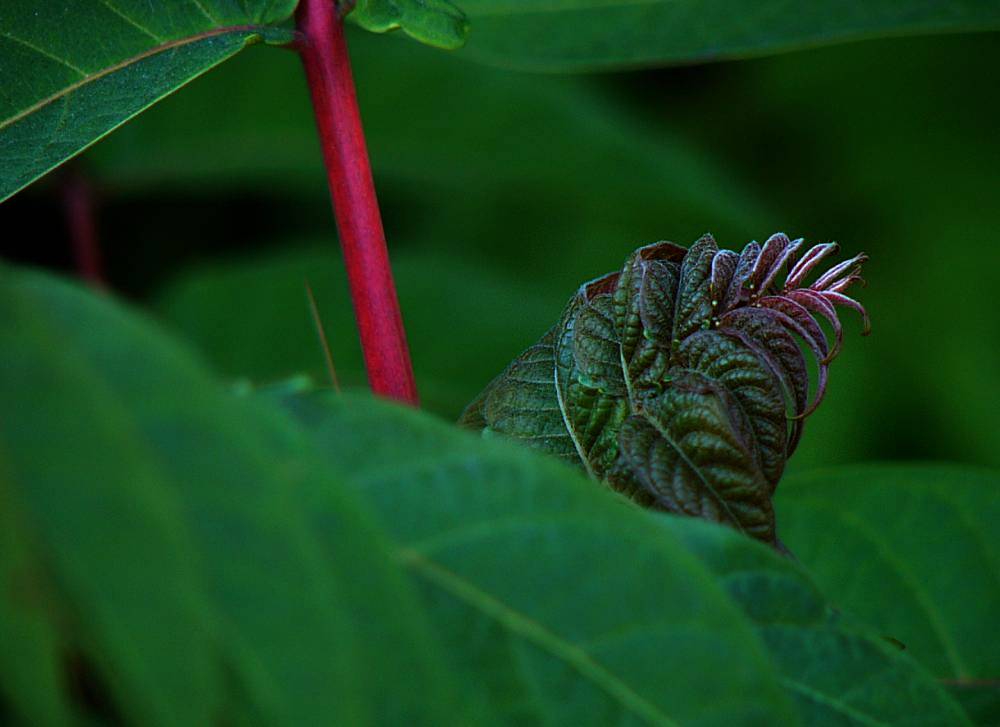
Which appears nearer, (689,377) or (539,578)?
(539,578)

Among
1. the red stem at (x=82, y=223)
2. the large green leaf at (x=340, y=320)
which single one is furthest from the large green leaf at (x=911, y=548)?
the red stem at (x=82, y=223)

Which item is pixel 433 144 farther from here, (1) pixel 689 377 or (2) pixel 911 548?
(1) pixel 689 377

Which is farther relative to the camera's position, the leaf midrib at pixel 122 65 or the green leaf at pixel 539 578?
the leaf midrib at pixel 122 65

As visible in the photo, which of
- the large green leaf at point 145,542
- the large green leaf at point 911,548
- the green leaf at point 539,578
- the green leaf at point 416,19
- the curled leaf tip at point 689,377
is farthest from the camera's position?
the large green leaf at point 911,548

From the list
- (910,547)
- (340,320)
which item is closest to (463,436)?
(910,547)

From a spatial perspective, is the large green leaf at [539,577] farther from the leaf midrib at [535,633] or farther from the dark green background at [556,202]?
the dark green background at [556,202]

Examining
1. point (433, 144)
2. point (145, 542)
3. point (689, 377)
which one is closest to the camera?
point (145, 542)

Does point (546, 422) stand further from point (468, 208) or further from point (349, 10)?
point (468, 208)
